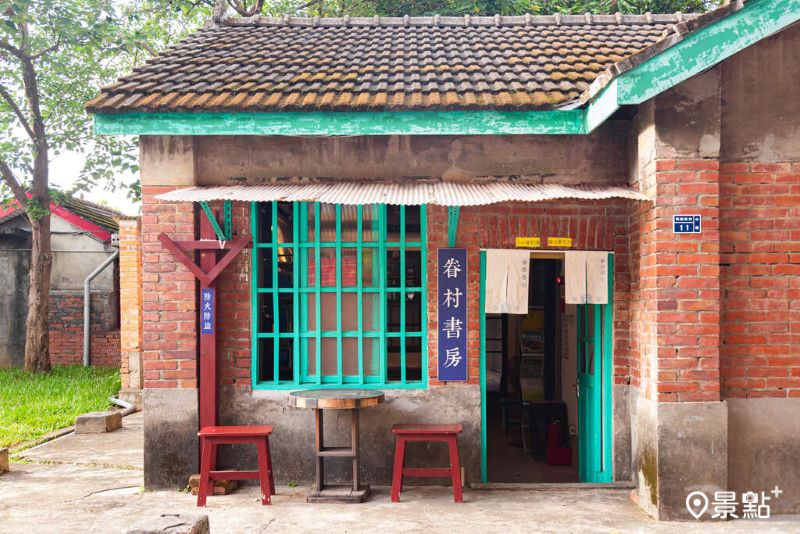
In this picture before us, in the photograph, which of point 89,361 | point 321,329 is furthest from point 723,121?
point 89,361

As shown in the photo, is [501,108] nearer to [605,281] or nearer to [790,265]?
[605,281]

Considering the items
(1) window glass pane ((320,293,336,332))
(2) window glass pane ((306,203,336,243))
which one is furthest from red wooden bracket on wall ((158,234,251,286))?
(1) window glass pane ((320,293,336,332))

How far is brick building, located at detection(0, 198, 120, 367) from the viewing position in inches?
704

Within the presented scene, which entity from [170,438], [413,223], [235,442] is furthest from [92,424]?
[413,223]

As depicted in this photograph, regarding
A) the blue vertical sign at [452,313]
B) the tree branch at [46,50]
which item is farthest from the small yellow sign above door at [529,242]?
the tree branch at [46,50]

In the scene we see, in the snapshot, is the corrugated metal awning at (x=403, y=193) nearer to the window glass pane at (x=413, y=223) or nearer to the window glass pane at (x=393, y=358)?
the window glass pane at (x=413, y=223)

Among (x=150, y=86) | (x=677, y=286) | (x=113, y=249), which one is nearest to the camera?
(x=677, y=286)

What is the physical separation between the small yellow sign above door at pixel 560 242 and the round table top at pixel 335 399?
241 cm

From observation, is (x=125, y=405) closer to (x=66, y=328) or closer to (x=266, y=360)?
(x=266, y=360)

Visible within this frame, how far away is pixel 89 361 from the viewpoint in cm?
1748

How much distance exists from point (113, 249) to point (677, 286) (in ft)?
49.8

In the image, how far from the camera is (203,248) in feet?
23.9

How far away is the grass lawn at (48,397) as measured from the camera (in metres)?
10.9

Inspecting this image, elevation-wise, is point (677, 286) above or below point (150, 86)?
below
